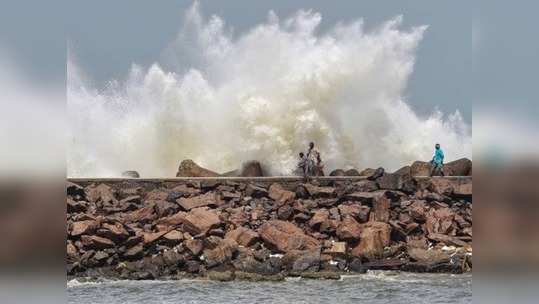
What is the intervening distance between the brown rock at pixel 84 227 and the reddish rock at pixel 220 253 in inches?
93.2

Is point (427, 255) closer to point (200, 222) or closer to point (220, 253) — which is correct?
point (220, 253)

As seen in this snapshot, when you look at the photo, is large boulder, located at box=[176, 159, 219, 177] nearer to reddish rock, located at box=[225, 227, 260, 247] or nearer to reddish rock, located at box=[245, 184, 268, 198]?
reddish rock, located at box=[245, 184, 268, 198]

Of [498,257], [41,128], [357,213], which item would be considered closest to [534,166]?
[498,257]

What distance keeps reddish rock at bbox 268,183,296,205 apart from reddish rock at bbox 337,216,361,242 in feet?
6.44

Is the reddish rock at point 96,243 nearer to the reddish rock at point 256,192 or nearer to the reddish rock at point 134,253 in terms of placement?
the reddish rock at point 134,253

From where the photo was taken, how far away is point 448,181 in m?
17.2

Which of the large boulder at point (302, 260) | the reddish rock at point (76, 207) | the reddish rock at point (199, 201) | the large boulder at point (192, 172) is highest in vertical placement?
the large boulder at point (192, 172)

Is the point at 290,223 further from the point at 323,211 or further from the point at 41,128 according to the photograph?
the point at 41,128

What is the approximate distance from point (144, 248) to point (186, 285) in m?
1.96

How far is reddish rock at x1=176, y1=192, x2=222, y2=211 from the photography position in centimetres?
1576

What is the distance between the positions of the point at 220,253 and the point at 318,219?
246cm

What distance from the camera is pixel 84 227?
14.2 meters

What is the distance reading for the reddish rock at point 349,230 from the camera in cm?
1401

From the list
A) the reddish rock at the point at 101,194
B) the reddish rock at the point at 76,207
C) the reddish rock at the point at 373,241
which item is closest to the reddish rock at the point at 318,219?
the reddish rock at the point at 373,241
